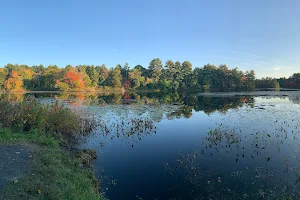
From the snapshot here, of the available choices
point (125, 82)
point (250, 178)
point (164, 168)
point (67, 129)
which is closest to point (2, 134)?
point (67, 129)

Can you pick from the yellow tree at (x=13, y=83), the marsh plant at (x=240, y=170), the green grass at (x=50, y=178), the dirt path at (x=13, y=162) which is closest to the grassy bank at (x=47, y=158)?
the green grass at (x=50, y=178)

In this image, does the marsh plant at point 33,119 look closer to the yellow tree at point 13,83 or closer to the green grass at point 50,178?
the green grass at point 50,178

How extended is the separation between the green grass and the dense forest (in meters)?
73.6

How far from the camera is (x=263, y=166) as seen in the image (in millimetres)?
8594

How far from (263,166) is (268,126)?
7.82m

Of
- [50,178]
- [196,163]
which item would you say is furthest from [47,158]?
[196,163]

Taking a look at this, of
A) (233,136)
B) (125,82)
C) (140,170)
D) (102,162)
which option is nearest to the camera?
(140,170)

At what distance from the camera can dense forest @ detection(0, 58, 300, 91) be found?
7869 centimetres

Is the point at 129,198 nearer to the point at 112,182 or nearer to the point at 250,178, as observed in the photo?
the point at 112,182

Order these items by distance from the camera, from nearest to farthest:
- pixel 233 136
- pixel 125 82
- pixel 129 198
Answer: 1. pixel 129 198
2. pixel 233 136
3. pixel 125 82

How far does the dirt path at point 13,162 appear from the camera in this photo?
18.2 feet

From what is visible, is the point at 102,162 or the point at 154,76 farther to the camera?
the point at 154,76

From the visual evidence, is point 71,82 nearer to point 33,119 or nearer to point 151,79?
point 151,79

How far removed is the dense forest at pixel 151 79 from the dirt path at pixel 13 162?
2927 inches
